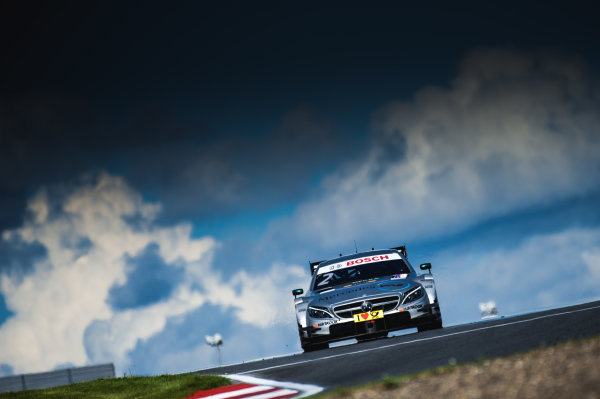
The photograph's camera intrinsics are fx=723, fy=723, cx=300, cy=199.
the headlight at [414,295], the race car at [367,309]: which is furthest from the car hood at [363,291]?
the headlight at [414,295]

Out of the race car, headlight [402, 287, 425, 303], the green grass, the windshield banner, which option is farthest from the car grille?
the green grass

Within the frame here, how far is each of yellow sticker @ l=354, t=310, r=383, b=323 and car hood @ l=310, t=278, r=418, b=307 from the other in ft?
0.99

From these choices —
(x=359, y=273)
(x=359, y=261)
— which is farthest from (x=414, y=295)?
(x=359, y=261)

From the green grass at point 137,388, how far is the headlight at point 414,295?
3822 mm

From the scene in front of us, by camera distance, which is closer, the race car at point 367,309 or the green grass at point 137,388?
the green grass at point 137,388

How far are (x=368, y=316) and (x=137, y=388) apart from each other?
404 centimetres

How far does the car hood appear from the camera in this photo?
12.7 meters

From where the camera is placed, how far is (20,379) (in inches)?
859

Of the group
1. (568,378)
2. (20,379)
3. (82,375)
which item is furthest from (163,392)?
(82,375)

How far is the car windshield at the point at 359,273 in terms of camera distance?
46.5 ft

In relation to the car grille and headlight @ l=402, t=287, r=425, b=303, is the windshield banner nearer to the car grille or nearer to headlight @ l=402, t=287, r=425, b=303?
headlight @ l=402, t=287, r=425, b=303

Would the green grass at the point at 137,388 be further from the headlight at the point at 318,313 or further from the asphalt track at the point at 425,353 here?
the headlight at the point at 318,313

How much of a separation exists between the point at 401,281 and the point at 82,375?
1472 cm

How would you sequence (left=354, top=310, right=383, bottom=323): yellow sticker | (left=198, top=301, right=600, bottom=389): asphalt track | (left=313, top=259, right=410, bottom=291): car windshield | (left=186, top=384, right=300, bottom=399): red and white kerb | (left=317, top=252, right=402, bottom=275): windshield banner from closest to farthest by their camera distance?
(left=198, top=301, right=600, bottom=389): asphalt track, (left=186, top=384, right=300, bottom=399): red and white kerb, (left=354, top=310, right=383, bottom=323): yellow sticker, (left=313, top=259, right=410, bottom=291): car windshield, (left=317, top=252, right=402, bottom=275): windshield banner
